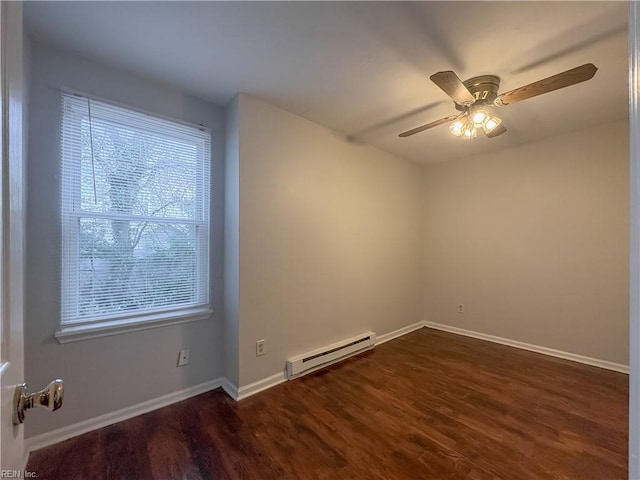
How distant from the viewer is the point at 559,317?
3047 mm

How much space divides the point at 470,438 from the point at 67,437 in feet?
8.38

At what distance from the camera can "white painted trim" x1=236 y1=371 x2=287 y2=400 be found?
2182mm

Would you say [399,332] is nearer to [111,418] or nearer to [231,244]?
[231,244]

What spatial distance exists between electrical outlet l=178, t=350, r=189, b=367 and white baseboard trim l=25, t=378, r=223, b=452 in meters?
0.21

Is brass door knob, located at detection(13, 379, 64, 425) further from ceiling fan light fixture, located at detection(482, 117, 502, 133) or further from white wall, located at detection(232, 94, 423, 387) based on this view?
ceiling fan light fixture, located at detection(482, 117, 502, 133)

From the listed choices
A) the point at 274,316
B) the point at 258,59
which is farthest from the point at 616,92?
the point at 274,316

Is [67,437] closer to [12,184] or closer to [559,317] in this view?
[12,184]

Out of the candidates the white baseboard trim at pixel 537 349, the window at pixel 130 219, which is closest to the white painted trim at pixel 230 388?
the window at pixel 130 219

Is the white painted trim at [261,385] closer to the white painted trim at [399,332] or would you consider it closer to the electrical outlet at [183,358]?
the electrical outlet at [183,358]

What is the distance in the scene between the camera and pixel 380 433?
1.80m

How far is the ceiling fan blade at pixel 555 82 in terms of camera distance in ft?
4.68

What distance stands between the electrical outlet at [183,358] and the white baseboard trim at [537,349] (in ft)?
11.0

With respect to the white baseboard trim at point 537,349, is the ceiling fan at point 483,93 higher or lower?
higher

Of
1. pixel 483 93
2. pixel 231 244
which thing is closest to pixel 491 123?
pixel 483 93
